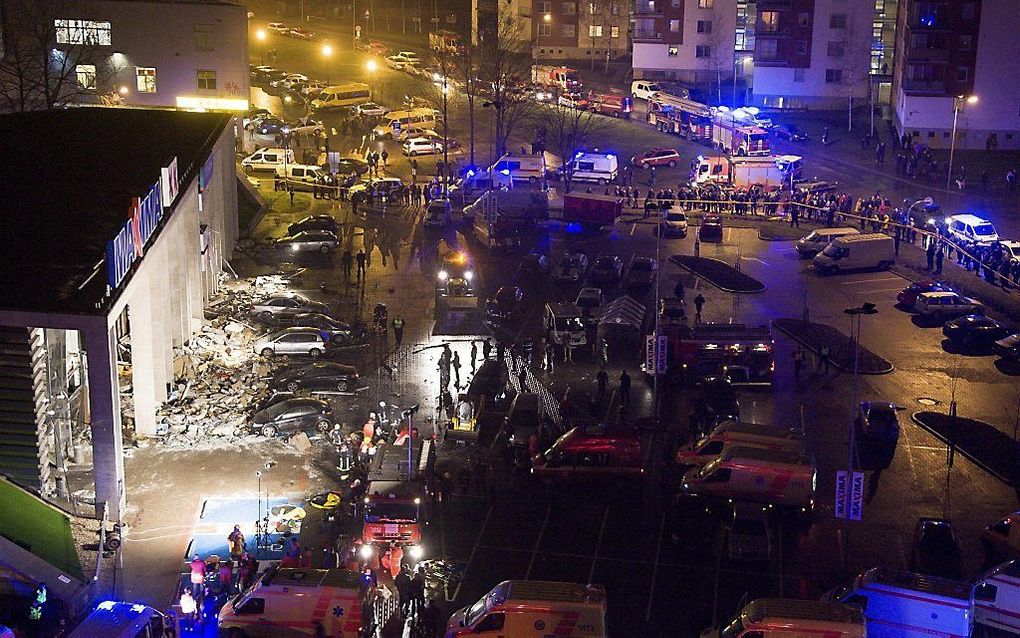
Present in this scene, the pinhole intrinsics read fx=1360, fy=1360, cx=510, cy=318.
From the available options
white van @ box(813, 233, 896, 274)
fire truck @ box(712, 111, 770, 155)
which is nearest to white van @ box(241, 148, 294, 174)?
fire truck @ box(712, 111, 770, 155)

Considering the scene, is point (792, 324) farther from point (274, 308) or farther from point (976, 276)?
point (274, 308)

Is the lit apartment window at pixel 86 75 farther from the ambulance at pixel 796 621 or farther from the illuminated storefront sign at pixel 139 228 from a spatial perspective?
the ambulance at pixel 796 621

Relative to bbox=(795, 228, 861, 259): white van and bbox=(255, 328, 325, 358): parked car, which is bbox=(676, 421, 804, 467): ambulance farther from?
bbox=(795, 228, 861, 259): white van

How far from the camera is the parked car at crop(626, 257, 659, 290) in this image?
5109 centimetres

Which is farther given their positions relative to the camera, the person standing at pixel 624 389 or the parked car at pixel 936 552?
the person standing at pixel 624 389

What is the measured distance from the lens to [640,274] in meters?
51.4

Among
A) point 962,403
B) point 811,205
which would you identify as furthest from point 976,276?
point 962,403

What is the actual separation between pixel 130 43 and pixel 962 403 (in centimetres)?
4577

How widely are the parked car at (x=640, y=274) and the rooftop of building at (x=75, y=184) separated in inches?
638

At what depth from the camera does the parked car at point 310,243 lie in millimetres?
55781

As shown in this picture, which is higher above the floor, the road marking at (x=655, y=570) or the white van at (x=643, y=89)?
the white van at (x=643, y=89)

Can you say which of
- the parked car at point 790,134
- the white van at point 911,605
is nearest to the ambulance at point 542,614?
the white van at point 911,605

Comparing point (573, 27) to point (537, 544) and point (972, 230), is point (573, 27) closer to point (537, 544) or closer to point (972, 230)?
point (972, 230)

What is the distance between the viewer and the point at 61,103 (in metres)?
68.6
